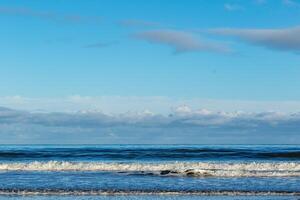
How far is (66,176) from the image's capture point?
Result: 3422cm

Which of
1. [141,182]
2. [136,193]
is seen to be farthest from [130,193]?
[141,182]

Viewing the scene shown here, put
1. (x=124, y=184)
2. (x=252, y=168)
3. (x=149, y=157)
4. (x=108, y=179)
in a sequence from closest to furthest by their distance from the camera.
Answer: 1. (x=124, y=184)
2. (x=108, y=179)
3. (x=252, y=168)
4. (x=149, y=157)

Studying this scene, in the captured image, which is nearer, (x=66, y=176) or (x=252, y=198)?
(x=252, y=198)

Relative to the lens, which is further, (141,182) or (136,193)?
(141,182)

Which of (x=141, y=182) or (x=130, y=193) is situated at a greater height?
(x=141, y=182)

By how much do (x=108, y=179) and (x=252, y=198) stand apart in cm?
1065

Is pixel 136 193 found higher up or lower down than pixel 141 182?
lower down

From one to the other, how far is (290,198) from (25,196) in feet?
36.3

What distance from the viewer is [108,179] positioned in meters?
32.5

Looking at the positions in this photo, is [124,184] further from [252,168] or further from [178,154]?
[178,154]

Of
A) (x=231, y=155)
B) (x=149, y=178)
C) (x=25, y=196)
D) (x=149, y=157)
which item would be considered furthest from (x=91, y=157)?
(x=25, y=196)

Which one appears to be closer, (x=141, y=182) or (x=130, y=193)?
(x=130, y=193)

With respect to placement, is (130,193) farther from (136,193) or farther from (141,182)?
(141,182)

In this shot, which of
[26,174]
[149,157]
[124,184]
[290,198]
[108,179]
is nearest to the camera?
[290,198]
